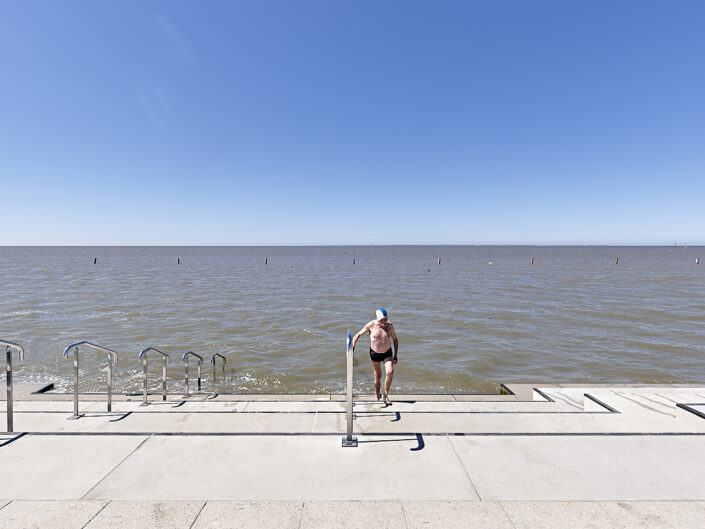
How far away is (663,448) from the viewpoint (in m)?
4.40

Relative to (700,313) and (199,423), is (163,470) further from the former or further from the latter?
(700,313)

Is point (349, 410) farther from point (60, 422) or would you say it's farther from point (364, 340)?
point (364, 340)

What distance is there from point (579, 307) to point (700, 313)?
19.7 ft

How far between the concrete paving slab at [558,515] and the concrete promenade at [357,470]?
0.01m

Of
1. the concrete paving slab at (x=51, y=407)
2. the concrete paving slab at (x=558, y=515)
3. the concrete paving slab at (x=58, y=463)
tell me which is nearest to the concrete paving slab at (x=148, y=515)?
the concrete paving slab at (x=58, y=463)

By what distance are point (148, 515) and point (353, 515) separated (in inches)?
70.7

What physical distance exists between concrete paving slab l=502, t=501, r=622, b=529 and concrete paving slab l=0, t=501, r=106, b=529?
3.72 m

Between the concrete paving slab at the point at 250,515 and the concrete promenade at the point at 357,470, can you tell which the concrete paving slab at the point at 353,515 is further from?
the concrete paving slab at the point at 250,515

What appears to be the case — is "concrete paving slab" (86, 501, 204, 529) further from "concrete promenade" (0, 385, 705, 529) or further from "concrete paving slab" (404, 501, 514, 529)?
"concrete paving slab" (404, 501, 514, 529)

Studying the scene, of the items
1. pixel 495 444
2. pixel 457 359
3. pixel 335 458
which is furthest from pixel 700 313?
pixel 335 458

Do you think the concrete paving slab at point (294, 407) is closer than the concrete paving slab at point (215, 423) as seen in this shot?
No

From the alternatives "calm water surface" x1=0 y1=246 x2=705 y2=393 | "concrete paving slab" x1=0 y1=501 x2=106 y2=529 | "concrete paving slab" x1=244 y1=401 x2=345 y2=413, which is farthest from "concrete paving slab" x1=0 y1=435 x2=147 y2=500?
"calm water surface" x1=0 y1=246 x2=705 y2=393

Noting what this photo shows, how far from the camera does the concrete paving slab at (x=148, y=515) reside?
311 centimetres

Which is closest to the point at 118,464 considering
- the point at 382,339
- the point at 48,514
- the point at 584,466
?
the point at 48,514
